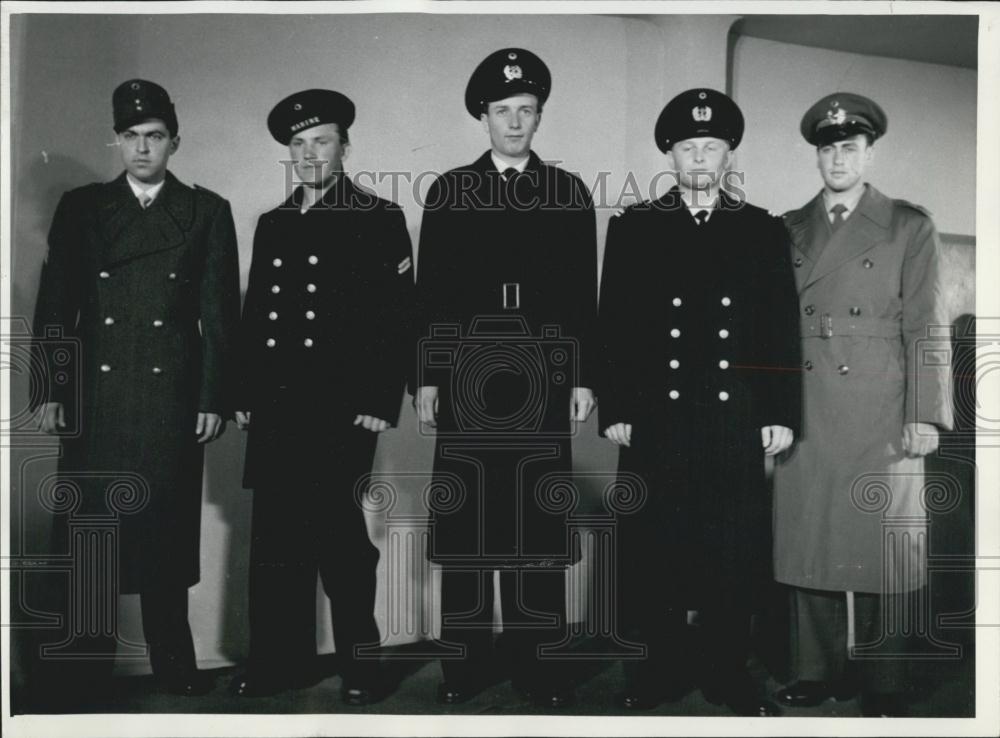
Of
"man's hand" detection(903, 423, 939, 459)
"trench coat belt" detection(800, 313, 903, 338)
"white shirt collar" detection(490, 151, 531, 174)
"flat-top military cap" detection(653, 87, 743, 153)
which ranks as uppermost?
"flat-top military cap" detection(653, 87, 743, 153)

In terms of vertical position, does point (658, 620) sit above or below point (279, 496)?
below

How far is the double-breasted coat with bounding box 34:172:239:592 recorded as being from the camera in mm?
1493

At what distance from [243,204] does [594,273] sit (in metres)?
0.63

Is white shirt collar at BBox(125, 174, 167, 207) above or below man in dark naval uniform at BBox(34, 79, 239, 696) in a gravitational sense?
above

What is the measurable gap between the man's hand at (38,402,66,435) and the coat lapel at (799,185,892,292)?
1.30 metres

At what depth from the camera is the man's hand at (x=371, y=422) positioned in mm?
1503

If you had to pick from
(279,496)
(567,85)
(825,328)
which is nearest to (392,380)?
(279,496)

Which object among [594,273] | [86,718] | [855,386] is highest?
[594,273]

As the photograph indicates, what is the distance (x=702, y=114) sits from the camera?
1.50m

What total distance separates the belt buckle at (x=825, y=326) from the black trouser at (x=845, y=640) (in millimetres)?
448

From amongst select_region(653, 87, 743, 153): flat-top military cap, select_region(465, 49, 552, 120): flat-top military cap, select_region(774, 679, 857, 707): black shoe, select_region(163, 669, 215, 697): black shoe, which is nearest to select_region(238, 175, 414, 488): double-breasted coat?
select_region(465, 49, 552, 120): flat-top military cap

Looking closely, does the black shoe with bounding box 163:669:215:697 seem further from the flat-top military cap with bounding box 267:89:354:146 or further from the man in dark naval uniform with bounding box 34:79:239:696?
the flat-top military cap with bounding box 267:89:354:146

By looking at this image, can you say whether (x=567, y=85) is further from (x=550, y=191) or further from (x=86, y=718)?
(x=86, y=718)

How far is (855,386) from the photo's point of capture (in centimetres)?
149
